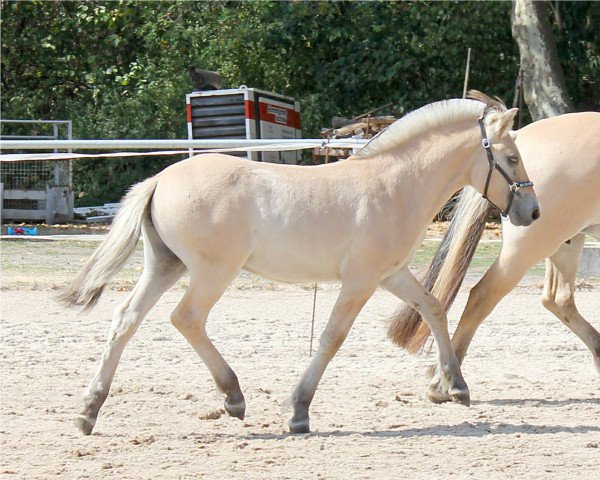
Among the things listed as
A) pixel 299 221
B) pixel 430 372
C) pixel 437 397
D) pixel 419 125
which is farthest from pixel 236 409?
pixel 419 125

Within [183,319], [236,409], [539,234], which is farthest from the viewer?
[539,234]

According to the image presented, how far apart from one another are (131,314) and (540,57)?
1202 cm

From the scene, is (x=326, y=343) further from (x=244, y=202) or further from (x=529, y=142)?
(x=529, y=142)

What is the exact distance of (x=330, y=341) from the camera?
4.95 m

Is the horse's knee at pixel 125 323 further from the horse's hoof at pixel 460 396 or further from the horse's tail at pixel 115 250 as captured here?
the horse's hoof at pixel 460 396

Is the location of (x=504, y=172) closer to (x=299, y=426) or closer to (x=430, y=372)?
(x=430, y=372)

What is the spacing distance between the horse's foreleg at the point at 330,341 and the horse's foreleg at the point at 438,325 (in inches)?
19.9

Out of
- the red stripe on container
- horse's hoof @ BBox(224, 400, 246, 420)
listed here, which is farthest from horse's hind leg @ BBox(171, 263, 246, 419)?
the red stripe on container

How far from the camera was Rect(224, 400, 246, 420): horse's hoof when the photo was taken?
5010 mm

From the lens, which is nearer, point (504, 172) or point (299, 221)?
point (299, 221)


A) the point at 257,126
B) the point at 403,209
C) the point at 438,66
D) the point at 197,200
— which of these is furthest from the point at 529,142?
the point at 438,66

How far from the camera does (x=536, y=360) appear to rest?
267 inches

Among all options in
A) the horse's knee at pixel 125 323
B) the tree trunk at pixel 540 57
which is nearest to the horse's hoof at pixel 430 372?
the horse's knee at pixel 125 323

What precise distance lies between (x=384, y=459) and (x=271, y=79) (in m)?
16.6
